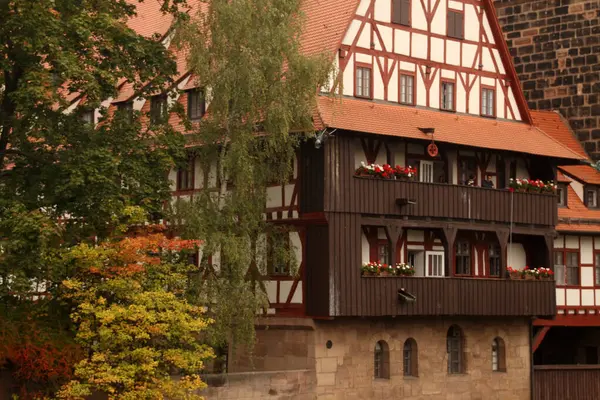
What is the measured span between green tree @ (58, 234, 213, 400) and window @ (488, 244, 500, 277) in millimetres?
14788

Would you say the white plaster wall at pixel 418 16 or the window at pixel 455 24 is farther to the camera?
the window at pixel 455 24

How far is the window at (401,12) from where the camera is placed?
43750 mm

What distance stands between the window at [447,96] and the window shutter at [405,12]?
273cm

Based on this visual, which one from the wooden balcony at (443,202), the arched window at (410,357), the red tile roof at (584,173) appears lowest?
the arched window at (410,357)

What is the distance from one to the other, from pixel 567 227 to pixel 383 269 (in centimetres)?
1166

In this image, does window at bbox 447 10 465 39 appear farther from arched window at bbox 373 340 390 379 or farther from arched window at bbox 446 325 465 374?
arched window at bbox 373 340 390 379

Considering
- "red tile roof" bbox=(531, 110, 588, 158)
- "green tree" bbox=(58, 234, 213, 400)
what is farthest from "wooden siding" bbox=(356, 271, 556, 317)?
"red tile roof" bbox=(531, 110, 588, 158)

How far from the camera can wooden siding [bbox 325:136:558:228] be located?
41031 millimetres

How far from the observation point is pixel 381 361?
43.2m

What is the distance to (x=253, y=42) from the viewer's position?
37500 millimetres

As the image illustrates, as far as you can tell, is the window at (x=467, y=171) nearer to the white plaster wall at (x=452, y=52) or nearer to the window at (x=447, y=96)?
the window at (x=447, y=96)

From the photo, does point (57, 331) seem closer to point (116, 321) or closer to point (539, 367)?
point (116, 321)

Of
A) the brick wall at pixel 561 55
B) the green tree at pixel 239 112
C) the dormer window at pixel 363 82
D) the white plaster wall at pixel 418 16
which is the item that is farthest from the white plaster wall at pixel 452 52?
the brick wall at pixel 561 55

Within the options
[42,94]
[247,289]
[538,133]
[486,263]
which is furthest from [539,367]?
[42,94]
